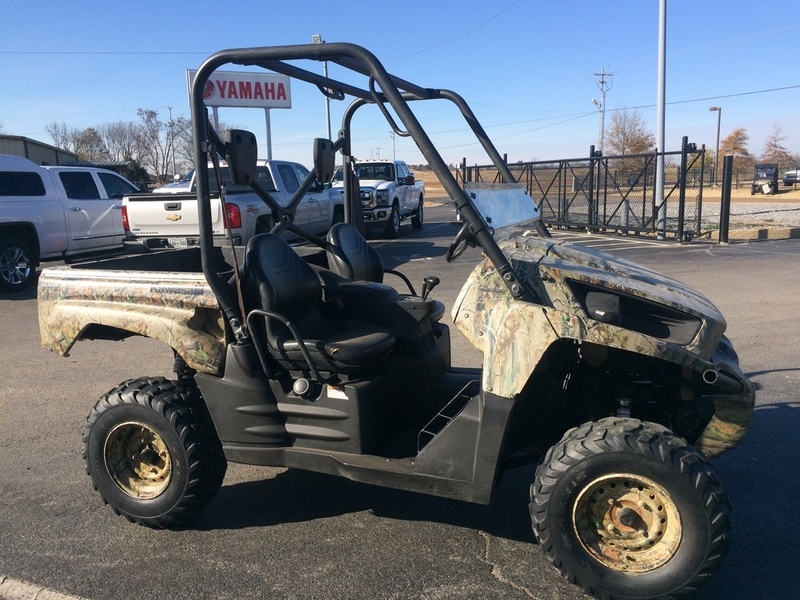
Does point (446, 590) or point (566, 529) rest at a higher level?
point (566, 529)

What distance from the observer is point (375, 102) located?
11.6 feet

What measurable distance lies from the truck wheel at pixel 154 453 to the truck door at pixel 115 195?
35.7 feet

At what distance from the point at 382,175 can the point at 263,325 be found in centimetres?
1751

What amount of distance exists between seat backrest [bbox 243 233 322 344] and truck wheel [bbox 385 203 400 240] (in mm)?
15261

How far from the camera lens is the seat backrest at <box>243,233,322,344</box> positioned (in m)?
3.64

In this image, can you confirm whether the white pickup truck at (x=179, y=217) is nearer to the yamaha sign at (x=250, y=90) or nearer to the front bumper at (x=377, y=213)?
the front bumper at (x=377, y=213)

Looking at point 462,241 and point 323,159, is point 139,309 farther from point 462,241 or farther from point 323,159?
point 462,241

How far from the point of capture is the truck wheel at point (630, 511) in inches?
111

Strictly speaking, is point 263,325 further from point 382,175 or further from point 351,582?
point 382,175

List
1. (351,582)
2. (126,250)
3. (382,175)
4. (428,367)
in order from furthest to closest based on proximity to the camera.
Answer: (382,175) < (126,250) < (428,367) < (351,582)

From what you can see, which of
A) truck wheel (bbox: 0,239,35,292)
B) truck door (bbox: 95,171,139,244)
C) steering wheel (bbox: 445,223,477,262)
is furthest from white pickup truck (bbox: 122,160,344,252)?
steering wheel (bbox: 445,223,477,262)

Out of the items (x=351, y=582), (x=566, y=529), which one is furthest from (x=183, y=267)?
(x=566, y=529)

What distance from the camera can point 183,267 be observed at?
4.87 meters

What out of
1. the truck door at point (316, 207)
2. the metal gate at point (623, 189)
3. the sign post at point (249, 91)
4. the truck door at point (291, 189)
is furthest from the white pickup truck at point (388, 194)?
the sign post at point (249, 91)
